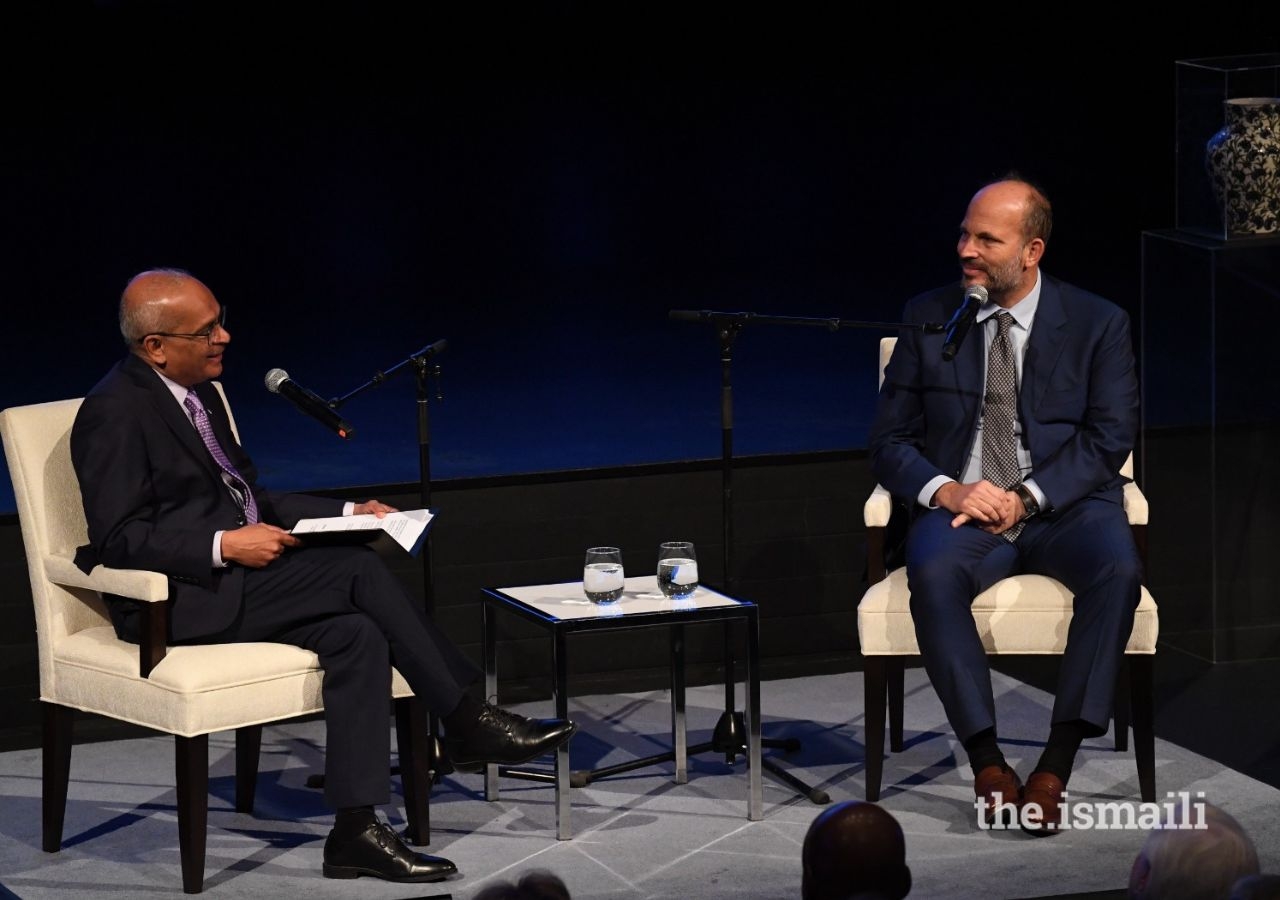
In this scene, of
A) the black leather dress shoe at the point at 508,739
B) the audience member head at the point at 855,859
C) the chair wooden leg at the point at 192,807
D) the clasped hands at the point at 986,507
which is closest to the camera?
the audience member head at the point at 855,859

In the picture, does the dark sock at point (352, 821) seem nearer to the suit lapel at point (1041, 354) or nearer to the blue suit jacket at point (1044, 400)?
the blue suit jacket at point (1044, 400)

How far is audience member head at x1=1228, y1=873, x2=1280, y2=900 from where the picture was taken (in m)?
1.91

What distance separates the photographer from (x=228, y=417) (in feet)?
15.2

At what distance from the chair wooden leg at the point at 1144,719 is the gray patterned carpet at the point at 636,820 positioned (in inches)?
2.6

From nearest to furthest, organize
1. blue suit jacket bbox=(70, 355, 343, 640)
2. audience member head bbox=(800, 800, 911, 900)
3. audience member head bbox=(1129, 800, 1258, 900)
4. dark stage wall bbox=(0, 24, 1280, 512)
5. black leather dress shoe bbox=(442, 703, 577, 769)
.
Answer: audience member head bbox=(1129, 800, 1258, 900), audience member head bbox=(800, 800, 911, 900), blue suit jacket bbox=(70, 355, 343, 640), black leather dress shoe bbox=(442, 703, 577, 769), dark stage wall bbox=(0, 24, 1280, 512)

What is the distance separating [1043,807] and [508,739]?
1.12 meters

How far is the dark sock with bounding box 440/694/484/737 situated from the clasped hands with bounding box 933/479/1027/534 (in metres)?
1.16

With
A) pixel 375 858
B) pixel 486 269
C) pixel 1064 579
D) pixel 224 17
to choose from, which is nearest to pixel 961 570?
pixel 1064 579

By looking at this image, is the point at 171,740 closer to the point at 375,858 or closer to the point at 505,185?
the point at 375,858

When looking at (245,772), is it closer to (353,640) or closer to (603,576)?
(353,640)

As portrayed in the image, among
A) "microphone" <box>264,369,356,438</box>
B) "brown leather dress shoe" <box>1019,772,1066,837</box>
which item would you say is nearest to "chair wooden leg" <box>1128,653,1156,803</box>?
"brown leather dress shoe" <box>1019,772,1066,837</box>

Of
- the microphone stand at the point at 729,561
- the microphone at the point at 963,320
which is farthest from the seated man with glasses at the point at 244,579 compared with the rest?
the microphone at the point at 963,320

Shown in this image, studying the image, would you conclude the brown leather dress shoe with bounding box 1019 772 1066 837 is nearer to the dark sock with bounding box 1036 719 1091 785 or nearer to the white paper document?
→ the dark sock with bounding box 1036 719 1091 785

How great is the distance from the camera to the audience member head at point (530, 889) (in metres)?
1.95
